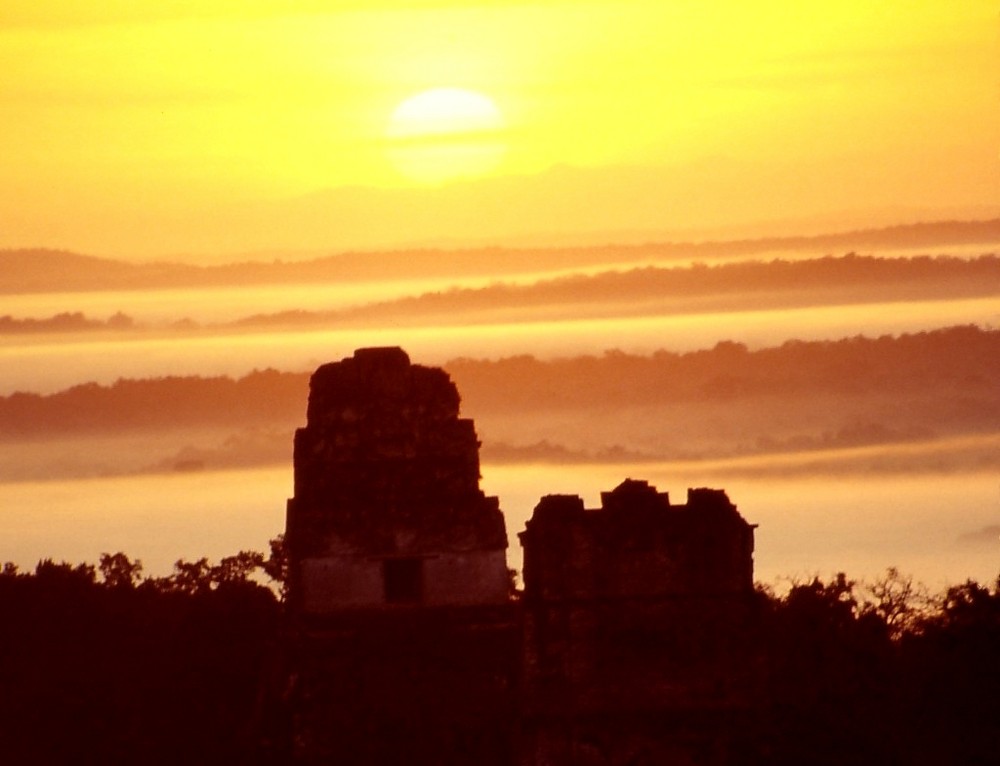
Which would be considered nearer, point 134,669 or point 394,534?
point 394,534

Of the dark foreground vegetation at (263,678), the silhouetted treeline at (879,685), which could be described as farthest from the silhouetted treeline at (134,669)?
the silhouetted treeline at (879,685)

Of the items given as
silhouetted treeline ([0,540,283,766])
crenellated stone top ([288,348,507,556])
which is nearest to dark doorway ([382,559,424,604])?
crenellated stone top ([288,348,507,556])

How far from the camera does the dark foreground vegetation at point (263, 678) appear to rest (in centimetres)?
3594

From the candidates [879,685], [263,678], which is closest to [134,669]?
[263,678]

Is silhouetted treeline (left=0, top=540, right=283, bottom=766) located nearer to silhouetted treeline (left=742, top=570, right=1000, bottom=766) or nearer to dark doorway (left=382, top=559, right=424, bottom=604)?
dark doorway (left=382, top=559, right=424, bottom=604)

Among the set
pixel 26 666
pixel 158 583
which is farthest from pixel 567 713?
pixel 158 583

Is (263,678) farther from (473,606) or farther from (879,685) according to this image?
(879,685)

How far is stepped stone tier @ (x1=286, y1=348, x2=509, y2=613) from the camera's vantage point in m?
36.4

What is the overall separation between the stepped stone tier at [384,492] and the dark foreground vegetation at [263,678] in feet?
3.89

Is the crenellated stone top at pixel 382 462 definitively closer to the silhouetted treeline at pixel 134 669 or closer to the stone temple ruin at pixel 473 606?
the stone temple ruin at pixel 473 606

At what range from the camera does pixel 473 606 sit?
36.7 meters

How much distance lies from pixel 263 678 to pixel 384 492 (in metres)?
2.44

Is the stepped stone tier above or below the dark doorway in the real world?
above

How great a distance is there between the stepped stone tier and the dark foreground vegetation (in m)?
1.18
